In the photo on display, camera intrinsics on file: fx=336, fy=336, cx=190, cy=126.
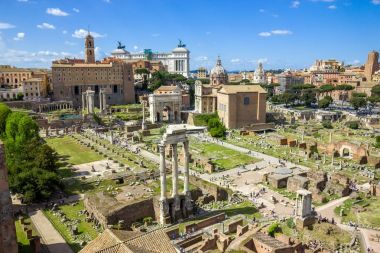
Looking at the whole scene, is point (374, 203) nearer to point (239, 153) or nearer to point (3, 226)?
point (239, 153)

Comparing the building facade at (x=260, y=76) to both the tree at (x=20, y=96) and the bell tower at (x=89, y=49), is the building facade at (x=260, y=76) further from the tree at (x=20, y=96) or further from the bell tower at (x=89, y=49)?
the tree at (x=20, y=96)

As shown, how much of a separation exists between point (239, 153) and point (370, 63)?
107 metres

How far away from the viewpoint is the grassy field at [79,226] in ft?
80.0

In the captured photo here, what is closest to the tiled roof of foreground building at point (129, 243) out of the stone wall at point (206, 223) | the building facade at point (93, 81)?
the stone wall at point (206, 223)

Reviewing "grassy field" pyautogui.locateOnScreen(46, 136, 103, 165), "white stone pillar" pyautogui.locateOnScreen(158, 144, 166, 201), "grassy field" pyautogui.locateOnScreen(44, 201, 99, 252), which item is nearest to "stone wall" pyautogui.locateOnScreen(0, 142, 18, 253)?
"grassy field" pyautogui.locateOnScreen(44, 201, 99, 252)

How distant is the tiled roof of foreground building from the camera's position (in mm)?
16172

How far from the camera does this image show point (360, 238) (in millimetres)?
24766

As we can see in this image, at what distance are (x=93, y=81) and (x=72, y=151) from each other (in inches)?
1839

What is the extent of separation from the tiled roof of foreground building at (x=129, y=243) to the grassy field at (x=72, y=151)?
2917 cm

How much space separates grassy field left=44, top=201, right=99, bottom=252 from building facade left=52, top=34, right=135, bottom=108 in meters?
64.3

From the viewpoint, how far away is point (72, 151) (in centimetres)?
5075

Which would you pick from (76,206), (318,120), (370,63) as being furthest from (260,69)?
(76,206)

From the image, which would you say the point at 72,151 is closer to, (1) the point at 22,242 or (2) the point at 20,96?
(1) the point at 22,242

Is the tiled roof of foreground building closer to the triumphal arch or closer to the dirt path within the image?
the dirt path
